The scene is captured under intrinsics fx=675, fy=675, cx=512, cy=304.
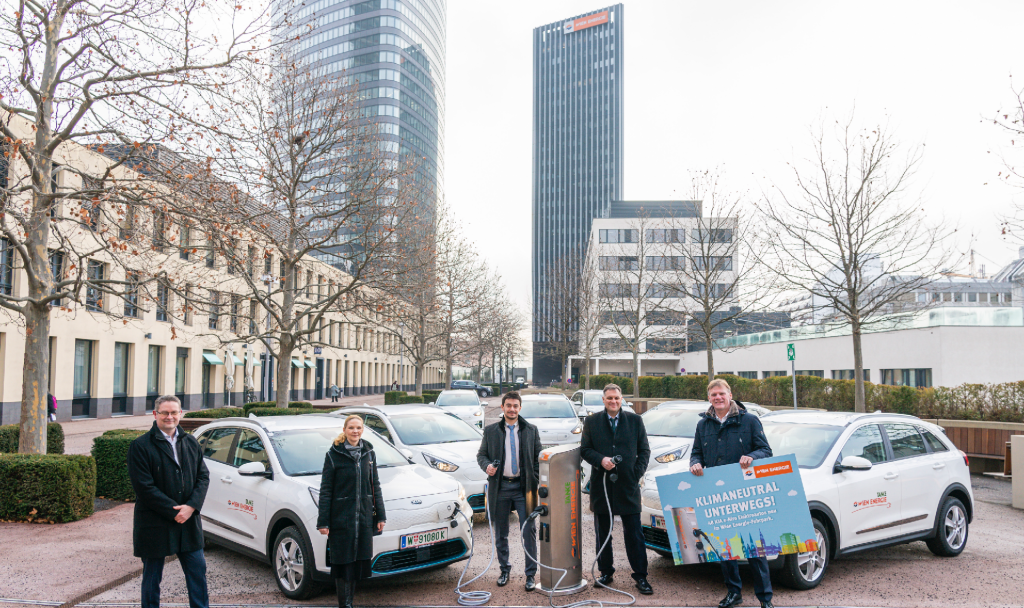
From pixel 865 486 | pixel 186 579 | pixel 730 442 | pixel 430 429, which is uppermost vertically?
pixel 730 442

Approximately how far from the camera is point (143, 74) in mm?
10148

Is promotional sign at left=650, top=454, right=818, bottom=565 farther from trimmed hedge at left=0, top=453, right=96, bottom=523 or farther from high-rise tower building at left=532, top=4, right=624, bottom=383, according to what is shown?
high-rise tower building at left=532, top=4, right=624, bottom=383

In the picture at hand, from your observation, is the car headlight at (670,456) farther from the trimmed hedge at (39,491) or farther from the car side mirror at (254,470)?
the trimmed hedge at (39,491)

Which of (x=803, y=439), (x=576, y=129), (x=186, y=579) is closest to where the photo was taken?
(x=186, y=579)

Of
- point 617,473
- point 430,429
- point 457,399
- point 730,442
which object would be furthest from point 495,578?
point 457,399

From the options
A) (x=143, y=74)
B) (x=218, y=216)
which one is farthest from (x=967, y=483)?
(x=143, y=74)

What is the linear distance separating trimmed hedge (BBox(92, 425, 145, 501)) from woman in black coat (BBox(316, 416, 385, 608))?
21.8ft

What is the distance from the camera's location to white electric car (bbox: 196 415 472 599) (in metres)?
5.60

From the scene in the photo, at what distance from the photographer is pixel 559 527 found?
18.8 ft

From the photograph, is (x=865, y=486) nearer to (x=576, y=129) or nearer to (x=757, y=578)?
(x=757, y=578)

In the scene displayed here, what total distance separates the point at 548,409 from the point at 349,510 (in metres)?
10.2

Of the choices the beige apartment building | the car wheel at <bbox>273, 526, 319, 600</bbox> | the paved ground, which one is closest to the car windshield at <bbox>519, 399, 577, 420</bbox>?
the beige apartment building

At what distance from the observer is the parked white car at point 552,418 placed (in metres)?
13.8

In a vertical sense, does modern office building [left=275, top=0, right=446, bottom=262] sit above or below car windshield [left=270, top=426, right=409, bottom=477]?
above
